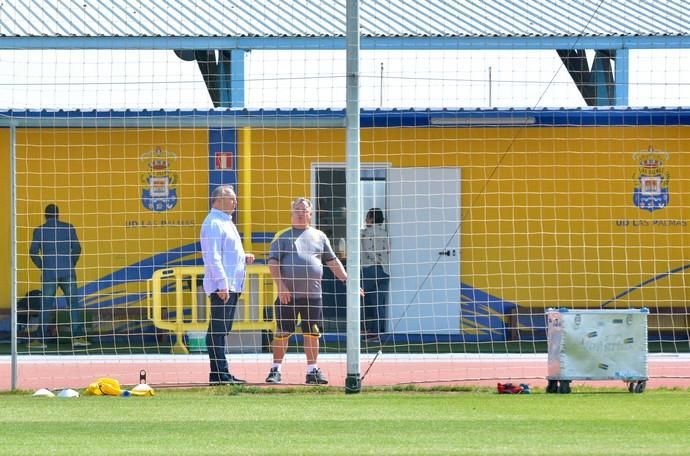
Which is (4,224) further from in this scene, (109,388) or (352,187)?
(352,187)

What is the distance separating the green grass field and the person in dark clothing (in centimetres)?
569

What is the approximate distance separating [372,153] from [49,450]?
11161 mm

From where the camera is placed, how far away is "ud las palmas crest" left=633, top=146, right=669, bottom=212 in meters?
20.3

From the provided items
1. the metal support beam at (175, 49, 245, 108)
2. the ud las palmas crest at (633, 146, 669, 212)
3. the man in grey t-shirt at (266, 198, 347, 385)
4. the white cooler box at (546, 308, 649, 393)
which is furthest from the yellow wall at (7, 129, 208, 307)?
the white cooler box at (546, 308, 649, 393)

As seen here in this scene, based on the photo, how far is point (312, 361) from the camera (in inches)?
560

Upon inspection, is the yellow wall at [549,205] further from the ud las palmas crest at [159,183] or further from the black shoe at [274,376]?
the black shoe at [274,376]

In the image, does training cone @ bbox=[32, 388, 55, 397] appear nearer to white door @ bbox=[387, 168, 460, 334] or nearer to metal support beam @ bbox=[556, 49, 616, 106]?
white door @ bbox=[387, 168, 460, 334]

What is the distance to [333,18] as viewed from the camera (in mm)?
20781

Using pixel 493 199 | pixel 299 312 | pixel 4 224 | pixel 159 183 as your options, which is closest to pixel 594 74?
pixel 493 199

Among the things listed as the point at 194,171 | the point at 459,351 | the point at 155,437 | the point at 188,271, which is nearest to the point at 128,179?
the point at 194,171

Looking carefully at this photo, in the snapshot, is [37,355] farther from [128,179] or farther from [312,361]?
[312,361]

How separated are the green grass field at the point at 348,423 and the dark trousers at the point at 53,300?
551cm

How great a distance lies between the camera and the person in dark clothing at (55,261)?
738 inches

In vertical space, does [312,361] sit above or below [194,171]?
below
